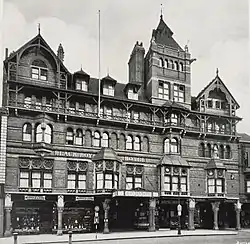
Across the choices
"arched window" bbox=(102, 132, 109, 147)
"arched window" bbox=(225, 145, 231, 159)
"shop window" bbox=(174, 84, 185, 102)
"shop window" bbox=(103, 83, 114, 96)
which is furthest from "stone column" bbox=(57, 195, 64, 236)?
"arched window" bbox=(225, 145, 231, 159)

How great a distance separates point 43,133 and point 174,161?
423cm

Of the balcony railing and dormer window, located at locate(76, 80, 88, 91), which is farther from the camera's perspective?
dormer window, located at locate(76, 80, 88, 91)

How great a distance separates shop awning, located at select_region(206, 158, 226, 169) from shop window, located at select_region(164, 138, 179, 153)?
1.20 meters

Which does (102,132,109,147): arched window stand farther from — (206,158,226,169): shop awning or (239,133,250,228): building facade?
(239,133,250,228): building facade

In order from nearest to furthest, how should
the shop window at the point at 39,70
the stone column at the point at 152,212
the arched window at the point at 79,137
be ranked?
the shop window at the point at 39,70, the arched window at the point at 79,137, the stone column at the point at 152,212

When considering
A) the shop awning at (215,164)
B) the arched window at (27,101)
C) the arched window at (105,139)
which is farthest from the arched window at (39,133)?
the shop awning at (215,164)

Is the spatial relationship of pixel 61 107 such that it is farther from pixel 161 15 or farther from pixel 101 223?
pixel 161 15

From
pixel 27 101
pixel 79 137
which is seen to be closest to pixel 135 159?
pixel 79 137

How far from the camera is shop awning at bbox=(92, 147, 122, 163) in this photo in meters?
12.7

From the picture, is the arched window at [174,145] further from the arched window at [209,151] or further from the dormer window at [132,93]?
the dormer window at [132,93]

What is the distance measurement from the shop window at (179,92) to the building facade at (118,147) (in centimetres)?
4

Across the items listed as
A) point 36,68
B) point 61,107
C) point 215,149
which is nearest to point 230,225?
point 215,149

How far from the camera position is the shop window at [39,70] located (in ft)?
40.7

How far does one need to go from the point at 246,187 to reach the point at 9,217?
8.24 meters
